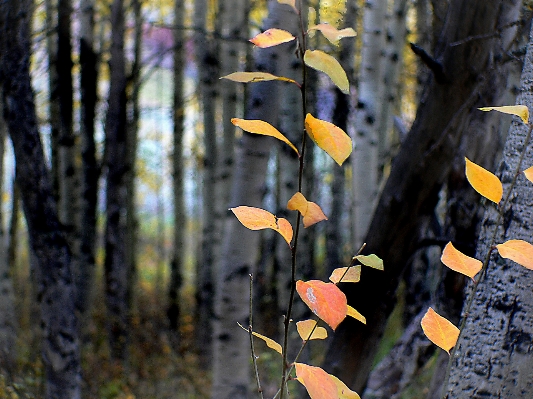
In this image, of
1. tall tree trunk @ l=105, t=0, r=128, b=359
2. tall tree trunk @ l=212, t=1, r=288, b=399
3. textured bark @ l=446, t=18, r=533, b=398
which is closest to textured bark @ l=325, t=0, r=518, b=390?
tall tree trunk @ l=212, t=1, r=288, b=399

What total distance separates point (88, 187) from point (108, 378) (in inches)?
92.2

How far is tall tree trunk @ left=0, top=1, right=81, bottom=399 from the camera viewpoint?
279cm

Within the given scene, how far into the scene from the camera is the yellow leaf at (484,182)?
0.84m

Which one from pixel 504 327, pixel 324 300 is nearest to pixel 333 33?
pixel 324 300

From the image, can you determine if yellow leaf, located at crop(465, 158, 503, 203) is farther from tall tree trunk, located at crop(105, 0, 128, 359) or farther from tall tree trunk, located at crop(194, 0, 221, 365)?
tall tree trunk, located at crop(105, 0, 128, 359)

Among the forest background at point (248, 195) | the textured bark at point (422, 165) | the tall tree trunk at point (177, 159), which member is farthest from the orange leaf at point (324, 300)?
the tall tree trunk at point (177, 159)

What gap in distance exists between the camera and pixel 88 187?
258 inches

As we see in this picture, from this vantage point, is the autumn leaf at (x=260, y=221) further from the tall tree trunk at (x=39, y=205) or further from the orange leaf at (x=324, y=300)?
the tall tree trunk at (x=39, y=205)

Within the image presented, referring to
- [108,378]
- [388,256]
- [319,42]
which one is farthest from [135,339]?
[388,256]

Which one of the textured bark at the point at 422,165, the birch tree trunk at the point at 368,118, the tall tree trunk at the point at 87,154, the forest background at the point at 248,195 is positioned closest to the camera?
the textured bark at the point at 422,165

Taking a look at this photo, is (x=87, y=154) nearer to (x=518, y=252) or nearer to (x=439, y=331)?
(x=439, y=331)

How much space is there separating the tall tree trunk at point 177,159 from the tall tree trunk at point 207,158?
1.50 feet

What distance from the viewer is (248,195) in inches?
121

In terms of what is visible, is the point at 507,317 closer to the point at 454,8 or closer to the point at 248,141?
the point at 454,8
